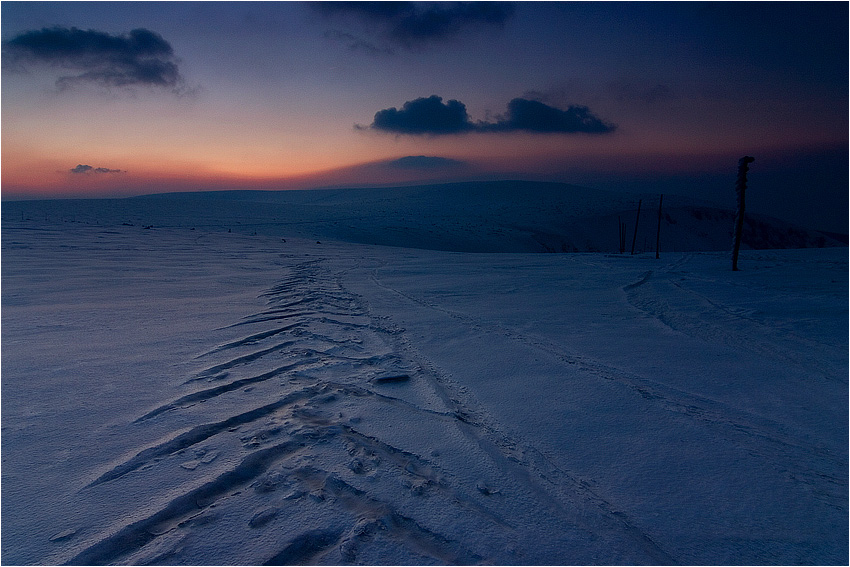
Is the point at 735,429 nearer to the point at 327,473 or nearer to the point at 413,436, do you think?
the point at 413,436

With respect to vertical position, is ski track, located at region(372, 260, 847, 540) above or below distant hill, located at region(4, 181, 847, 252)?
below

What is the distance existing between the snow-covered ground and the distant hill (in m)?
19.4

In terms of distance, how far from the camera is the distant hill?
86.6 feet

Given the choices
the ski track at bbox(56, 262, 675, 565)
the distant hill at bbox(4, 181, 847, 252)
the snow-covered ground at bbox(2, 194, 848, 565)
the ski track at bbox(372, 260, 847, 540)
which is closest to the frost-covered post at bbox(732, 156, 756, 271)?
the snow-covered ground at bbox(2, 194, 848, 565)

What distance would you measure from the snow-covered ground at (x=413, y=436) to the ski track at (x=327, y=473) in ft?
0.04

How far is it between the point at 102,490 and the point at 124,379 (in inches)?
59.5

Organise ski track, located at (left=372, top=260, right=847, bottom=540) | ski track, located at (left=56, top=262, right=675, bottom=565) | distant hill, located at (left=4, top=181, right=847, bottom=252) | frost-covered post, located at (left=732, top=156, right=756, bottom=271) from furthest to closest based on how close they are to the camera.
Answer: distant hill, located at (left=4, top=181, right=847, bottom=252)
frost-covered post, located at (left=732, top=156, right=756, bottom=271)
ski track, located at (left=372, top=260, right=847, bottom=540)
ski track, located at (left=56, top=262, right=675, bottom=565)

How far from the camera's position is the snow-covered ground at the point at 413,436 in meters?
1.86

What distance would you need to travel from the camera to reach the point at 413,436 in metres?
2.66

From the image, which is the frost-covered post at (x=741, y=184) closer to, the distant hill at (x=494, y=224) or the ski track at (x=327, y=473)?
the ski track at (x=327, y=473)

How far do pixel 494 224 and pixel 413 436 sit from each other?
107ft

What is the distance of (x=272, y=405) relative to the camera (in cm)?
294

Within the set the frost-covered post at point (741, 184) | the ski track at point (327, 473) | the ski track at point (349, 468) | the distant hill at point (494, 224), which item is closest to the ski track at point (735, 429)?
the ski track at point (349, 468)

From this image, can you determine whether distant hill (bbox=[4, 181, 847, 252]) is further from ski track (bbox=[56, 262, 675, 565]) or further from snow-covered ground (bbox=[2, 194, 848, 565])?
ski track (bbox=[56, 262, 675, 565])
